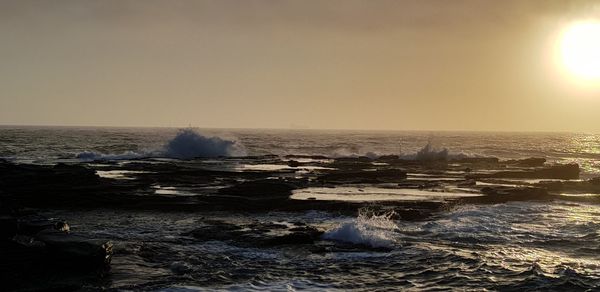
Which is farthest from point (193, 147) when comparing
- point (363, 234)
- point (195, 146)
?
point (363, 234)

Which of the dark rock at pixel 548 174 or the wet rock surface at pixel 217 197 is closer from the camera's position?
the wet rock surface at pixel 217 197

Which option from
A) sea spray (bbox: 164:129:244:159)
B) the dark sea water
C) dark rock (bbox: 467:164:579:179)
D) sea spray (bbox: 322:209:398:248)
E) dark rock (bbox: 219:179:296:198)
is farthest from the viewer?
sea spray (bbox: 164:129:244:159)

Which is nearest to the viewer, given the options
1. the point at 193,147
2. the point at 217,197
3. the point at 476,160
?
the point at 217,197

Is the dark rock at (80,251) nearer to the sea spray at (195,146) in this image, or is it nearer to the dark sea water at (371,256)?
the dark sea water at (371,256)

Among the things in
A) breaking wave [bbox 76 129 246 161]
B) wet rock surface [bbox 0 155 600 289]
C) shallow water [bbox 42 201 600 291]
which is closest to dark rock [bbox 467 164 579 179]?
wet rock surface [bbox 0 155 600 289]

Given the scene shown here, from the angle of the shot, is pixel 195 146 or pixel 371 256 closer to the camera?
pixel 371 256

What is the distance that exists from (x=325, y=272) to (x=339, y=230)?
442 centimetres

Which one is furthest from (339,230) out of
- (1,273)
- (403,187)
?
(403,187)

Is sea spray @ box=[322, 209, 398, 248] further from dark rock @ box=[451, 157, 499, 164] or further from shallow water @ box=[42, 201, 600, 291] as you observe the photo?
dark rock @ box=[451, 157, 499, 164]

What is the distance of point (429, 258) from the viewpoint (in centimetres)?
1684

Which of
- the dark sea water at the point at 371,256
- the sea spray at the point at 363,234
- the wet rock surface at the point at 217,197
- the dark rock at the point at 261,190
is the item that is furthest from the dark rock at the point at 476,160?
the sea spray at the point at 363,234

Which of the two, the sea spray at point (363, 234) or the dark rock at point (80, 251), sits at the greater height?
the dark rock at point (80, 251)

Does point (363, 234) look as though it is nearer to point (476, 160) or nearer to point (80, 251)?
point (80, 251)

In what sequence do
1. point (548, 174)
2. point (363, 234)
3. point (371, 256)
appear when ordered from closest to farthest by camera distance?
point (371, 256) → point (363, 234) → point (548, 174)
